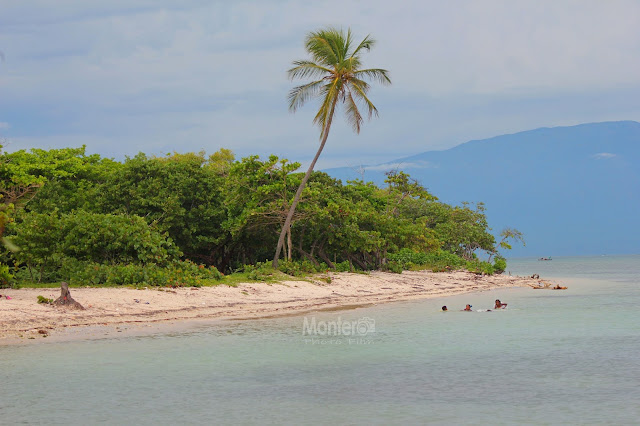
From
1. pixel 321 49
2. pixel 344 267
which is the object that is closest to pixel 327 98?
pixel 321 49

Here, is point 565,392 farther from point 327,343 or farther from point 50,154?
Answer: point 50,154

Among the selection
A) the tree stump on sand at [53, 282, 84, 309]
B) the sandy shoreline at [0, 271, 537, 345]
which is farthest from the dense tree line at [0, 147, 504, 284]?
the tree stump on sand at [53, 282, 84, 309]

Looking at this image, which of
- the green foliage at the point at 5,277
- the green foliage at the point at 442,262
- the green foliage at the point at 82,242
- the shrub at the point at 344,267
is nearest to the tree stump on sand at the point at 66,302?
the green foliage at the point at 5,277

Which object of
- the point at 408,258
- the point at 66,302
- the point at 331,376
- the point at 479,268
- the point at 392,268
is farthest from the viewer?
the point at 479,268

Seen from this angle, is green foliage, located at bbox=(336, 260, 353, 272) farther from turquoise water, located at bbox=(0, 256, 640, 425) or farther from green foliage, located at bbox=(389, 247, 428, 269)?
turquoise water, located at bbox=(0, 256, 640, 425)

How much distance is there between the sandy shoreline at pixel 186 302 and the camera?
15375 mm

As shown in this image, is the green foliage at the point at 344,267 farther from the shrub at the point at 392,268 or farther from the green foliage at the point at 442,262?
the green foliage at the point at 442,262

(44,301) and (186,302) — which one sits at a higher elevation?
(44,301)

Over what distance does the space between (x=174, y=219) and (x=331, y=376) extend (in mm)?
20282

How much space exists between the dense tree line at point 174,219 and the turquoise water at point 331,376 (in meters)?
6.96

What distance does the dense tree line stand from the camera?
2198 cm

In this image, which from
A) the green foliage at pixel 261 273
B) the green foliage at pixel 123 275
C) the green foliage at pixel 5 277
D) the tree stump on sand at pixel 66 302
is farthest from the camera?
the green foliage at pixel 261 273

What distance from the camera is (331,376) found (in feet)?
Answer: 37.0

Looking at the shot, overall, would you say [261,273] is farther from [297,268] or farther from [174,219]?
[174,219]
